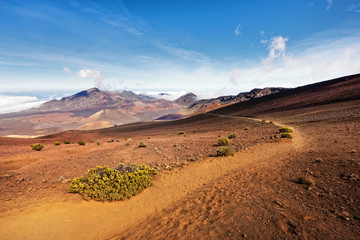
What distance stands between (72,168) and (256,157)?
11.6 m

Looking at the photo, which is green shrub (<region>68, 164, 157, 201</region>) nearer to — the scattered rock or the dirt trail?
the dirt trail

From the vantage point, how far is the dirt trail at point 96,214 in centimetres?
437

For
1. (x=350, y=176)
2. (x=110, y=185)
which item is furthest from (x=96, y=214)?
(x=350, y=176)

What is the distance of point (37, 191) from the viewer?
6641 millimetres

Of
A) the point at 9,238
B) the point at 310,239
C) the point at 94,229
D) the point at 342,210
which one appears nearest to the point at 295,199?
the point at 342,210

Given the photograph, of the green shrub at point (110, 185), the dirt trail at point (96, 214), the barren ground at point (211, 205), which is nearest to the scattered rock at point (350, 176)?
the barren ground at point (211, 205)

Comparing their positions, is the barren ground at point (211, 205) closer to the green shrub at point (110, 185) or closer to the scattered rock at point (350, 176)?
the scattered rock at point (350, 176)

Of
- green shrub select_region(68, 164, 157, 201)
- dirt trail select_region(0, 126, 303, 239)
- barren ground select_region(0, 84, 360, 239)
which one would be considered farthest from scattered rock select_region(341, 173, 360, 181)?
green shrub select_region(68, 164, 157, 201)

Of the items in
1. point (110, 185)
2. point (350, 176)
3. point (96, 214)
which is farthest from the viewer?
point (110, 185)

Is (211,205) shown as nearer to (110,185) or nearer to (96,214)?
(96,214)

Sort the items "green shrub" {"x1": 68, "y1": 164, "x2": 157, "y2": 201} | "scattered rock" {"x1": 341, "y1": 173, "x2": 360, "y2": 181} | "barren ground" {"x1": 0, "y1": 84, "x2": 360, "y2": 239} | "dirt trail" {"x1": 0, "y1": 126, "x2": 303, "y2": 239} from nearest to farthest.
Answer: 1. "barren ground" {"x1": 0, "y1": 84, "x2": 360, "y2": 239}
2. "dirt trail" {"x1": 0, "y1": 126, "x2": 303, "y2": 239}
3. "scattered rock" {"x1": 341, "y1": 173, "x2": 360, "y2": 181}
4. "green shrub" {"x1": 68, "y1": 164, "x2": 157, "y2": 201}

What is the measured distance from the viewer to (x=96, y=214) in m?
5.30

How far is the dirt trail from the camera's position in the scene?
4.37m

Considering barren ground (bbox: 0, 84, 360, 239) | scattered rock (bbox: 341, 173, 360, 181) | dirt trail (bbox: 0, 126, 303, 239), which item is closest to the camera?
barren ground (bbox: 0, 84, 360, 239)
